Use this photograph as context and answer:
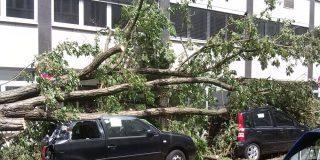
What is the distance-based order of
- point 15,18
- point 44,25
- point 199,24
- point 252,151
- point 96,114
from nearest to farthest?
1. point 96,114
2. point 252,151
3. point 15,18
4. point 44,25
5. point 199,24

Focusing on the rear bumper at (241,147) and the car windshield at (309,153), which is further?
the rear bumper at (241,147)

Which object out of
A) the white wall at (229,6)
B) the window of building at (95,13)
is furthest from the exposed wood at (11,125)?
the white wall at (229,6)

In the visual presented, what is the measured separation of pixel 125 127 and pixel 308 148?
6.44m

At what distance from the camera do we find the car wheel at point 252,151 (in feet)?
42.9

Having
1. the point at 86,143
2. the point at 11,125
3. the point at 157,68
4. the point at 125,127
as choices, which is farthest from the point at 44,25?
the point at 11,125

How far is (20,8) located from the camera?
17.0 m

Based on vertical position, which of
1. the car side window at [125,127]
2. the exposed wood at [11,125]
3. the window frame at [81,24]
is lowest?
the car side window at [125,127]

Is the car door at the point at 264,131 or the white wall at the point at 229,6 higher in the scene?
the white wall at the point at 229,6

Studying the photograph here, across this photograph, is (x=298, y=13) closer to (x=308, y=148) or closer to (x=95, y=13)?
(x=95, y=13)

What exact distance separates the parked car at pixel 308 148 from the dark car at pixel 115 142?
5890 mm

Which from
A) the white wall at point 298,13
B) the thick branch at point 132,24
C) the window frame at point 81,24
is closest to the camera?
the thick branch at point 132,24

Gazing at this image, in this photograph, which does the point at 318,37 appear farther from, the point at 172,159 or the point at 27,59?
the point at 27,59

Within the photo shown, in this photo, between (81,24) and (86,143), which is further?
(81,24)

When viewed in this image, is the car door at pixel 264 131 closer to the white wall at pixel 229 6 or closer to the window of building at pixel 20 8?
the window of building at pixel 20 8
